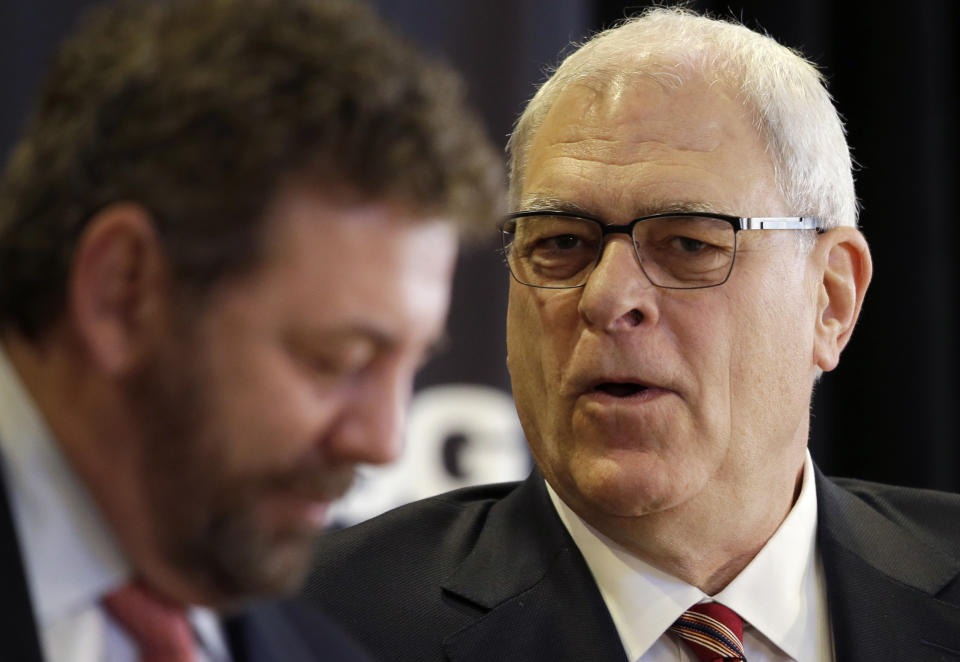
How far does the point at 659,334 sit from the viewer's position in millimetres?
1586

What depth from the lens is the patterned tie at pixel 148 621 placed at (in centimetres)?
82

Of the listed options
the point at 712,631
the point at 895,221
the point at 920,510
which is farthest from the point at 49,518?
the point at 895,221

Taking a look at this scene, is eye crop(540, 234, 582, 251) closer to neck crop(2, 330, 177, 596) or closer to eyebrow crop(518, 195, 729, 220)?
eyebrow crop(518, 195, 729, 220)

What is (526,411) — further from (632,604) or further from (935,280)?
(935,280)

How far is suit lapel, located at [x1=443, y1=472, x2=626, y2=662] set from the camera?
1.55 meters

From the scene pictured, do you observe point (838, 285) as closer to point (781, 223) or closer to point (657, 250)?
point (781, 223)

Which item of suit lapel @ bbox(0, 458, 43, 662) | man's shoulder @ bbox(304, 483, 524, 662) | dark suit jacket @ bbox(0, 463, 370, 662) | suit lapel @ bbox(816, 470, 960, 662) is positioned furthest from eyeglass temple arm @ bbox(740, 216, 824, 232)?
suit lapel @ bbox(0, 458, 43, 662)

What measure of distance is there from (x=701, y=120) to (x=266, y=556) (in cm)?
105

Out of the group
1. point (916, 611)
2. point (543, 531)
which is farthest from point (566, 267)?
point (916, 611)

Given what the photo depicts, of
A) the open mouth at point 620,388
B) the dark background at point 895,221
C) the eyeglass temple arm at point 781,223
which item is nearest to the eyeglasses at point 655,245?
the eyeglass temple arm at point 781,223

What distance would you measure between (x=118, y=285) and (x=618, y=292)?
0.90 metres

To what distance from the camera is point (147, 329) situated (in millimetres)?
770

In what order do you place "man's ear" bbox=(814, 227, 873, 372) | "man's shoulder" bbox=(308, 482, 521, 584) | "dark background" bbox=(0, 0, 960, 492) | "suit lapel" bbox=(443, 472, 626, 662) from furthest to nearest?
"dark background" bbox=(0, 0, 960, 492)
"man's ear" bbox=(814, 227, 873, 372)
"man's shoulder" bbox=(308, 482, 521, 584)
"suit lapel" bbox=(443, 472, 626, 662)

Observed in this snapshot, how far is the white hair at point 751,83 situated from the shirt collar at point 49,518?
110cm
